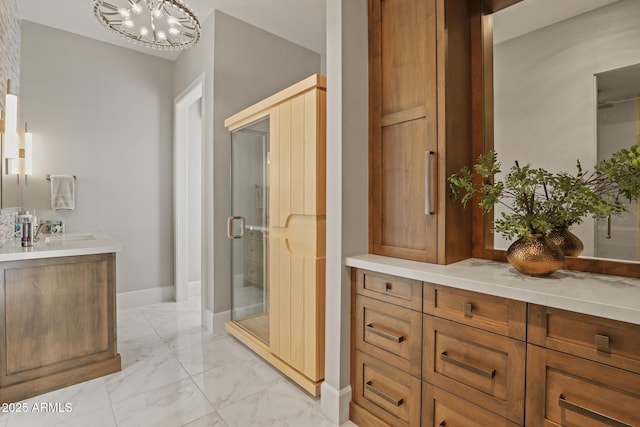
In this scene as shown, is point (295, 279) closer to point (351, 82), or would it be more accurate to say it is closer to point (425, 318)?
point (425, 318)

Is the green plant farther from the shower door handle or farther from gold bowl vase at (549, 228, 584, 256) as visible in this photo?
the shower door handle

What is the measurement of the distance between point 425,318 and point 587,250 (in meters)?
0.77

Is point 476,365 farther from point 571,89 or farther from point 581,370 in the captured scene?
point 571,89

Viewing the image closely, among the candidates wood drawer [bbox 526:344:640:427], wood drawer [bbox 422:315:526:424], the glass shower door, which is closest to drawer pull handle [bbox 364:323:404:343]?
wood drawer [bbox 422:315:526:424]

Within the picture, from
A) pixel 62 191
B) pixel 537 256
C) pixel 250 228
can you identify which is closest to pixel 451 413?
pixel 537 256

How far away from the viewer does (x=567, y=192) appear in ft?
4.45

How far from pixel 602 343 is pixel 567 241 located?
A: 548 mm

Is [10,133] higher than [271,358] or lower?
higher

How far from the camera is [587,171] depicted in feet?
4.79

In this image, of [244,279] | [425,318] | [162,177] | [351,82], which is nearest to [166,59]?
[162,177]

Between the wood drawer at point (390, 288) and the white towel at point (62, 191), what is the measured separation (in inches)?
130

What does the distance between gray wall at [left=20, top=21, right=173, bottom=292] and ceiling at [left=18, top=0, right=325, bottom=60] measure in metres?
0.17

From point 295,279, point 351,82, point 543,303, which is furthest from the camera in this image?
point 295,279

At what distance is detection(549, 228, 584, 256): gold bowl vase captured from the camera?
1.46 meters
